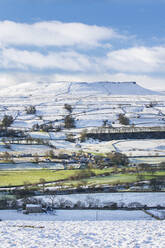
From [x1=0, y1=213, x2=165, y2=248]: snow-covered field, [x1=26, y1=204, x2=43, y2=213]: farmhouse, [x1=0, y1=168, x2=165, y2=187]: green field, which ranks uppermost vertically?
[x1=0, y1=168, x2=165, y2=187]: green field

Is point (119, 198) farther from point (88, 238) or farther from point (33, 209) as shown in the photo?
point (88, 238)

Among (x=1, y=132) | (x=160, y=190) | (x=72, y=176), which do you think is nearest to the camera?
(x=160, y=190)

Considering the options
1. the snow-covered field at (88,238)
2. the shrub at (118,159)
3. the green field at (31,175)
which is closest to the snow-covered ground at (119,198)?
the green field at (31,175)

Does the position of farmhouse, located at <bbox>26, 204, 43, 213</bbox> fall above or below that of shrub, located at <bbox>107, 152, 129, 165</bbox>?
below

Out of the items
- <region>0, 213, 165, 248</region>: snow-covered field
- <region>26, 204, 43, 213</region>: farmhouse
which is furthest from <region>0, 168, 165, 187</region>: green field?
<region>0, 213, 165, 248</region>: snow-covered field

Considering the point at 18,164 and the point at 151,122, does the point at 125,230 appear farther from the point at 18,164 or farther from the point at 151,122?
the point at 151,122

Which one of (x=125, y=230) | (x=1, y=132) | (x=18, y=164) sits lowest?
(x=125, y=230)

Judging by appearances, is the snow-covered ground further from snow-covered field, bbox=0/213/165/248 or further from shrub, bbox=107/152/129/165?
shrub, bbox=107/152/129/165

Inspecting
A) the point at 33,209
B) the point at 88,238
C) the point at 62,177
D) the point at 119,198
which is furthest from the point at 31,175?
the point at 88,238

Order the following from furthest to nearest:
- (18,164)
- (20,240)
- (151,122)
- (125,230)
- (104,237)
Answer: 1. (151,122)
2. (18,164)
3. (125,230)
4. (104,237)
5. (20,240)

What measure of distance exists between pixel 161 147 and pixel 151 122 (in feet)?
116

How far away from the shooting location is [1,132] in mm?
87938

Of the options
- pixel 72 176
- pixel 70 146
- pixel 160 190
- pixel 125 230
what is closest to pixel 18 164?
pixel 72 176

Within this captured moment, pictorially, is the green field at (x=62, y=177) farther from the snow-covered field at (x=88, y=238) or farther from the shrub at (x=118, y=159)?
the snow-covered field at (x=88, y=238)
